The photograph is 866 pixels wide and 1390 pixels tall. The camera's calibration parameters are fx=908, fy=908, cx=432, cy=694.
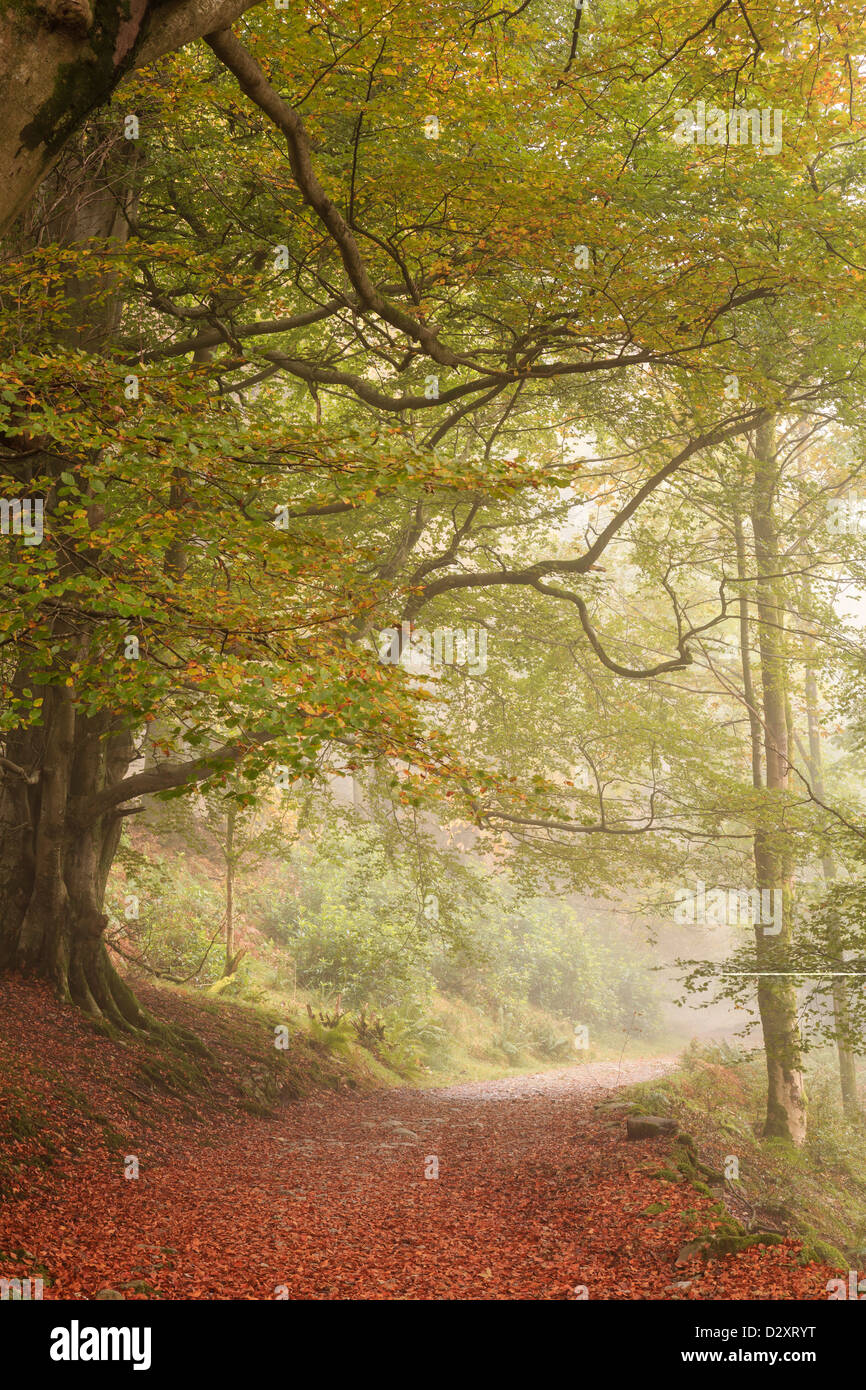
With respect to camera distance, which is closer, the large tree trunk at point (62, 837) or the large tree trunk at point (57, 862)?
the large tree trunk at point (62, 837)

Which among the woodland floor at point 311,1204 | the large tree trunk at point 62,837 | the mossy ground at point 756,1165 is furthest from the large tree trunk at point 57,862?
the mossy ground at point 756,1165

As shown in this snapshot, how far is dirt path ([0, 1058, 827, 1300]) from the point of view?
5297 millimetres

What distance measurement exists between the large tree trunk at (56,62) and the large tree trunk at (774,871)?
890cm

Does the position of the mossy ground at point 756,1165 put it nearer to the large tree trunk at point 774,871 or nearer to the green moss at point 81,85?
the large tree trunk at point 774,871

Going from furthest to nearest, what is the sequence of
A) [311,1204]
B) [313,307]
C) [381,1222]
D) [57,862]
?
[313,307] → [57,862] → [311,1204] → [381,1222]

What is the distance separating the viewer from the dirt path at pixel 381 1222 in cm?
530

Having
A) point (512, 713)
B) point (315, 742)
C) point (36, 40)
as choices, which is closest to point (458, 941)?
point (512, 713)

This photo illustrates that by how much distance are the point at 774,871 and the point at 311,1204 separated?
819 centimetres

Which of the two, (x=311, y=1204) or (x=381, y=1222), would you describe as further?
(x=311, y=1204)

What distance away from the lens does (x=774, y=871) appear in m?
12.8

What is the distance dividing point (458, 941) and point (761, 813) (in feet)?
15.6

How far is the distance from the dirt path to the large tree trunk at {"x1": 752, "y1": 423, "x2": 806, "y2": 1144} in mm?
3233

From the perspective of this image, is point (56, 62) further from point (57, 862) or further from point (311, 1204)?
point (57, 862)

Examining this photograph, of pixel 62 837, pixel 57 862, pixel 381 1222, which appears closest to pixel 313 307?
pixel 62 837
